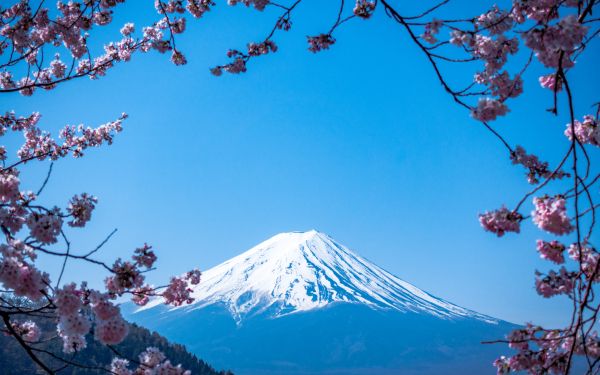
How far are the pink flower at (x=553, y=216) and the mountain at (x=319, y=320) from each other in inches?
4421

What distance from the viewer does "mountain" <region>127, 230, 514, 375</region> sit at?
121062mm

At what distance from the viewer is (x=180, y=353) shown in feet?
91.2

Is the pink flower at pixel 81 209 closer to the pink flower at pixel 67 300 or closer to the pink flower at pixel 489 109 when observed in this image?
the pink flower at pixel 67 300

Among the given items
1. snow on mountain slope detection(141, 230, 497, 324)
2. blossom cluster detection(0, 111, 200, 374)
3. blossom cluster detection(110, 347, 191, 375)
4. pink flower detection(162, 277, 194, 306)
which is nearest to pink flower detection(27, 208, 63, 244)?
blossom cluster detection(0, 111, 200, 374)

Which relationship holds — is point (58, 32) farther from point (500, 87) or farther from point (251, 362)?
point (251, 362)

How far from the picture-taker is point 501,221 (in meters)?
2.79

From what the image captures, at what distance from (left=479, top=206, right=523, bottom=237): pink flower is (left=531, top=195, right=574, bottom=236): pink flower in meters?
0.13

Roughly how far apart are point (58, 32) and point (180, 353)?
26424mm

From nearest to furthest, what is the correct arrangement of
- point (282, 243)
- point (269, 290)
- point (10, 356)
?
1. point (10, 356)
2. point (269, 290)
3. point (282, 243)

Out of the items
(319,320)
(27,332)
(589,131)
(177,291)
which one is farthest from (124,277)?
(319,320)

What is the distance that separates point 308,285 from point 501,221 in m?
146

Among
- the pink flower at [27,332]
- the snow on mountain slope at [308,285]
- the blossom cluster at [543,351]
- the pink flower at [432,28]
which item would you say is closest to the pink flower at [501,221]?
the blossom cluster at [543,351]

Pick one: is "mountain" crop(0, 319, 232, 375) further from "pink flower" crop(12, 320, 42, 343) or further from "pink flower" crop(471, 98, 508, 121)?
"pink flower" crop(471, 98, 508, 121)

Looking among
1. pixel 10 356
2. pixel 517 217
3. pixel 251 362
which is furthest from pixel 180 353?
pixel 251 362
